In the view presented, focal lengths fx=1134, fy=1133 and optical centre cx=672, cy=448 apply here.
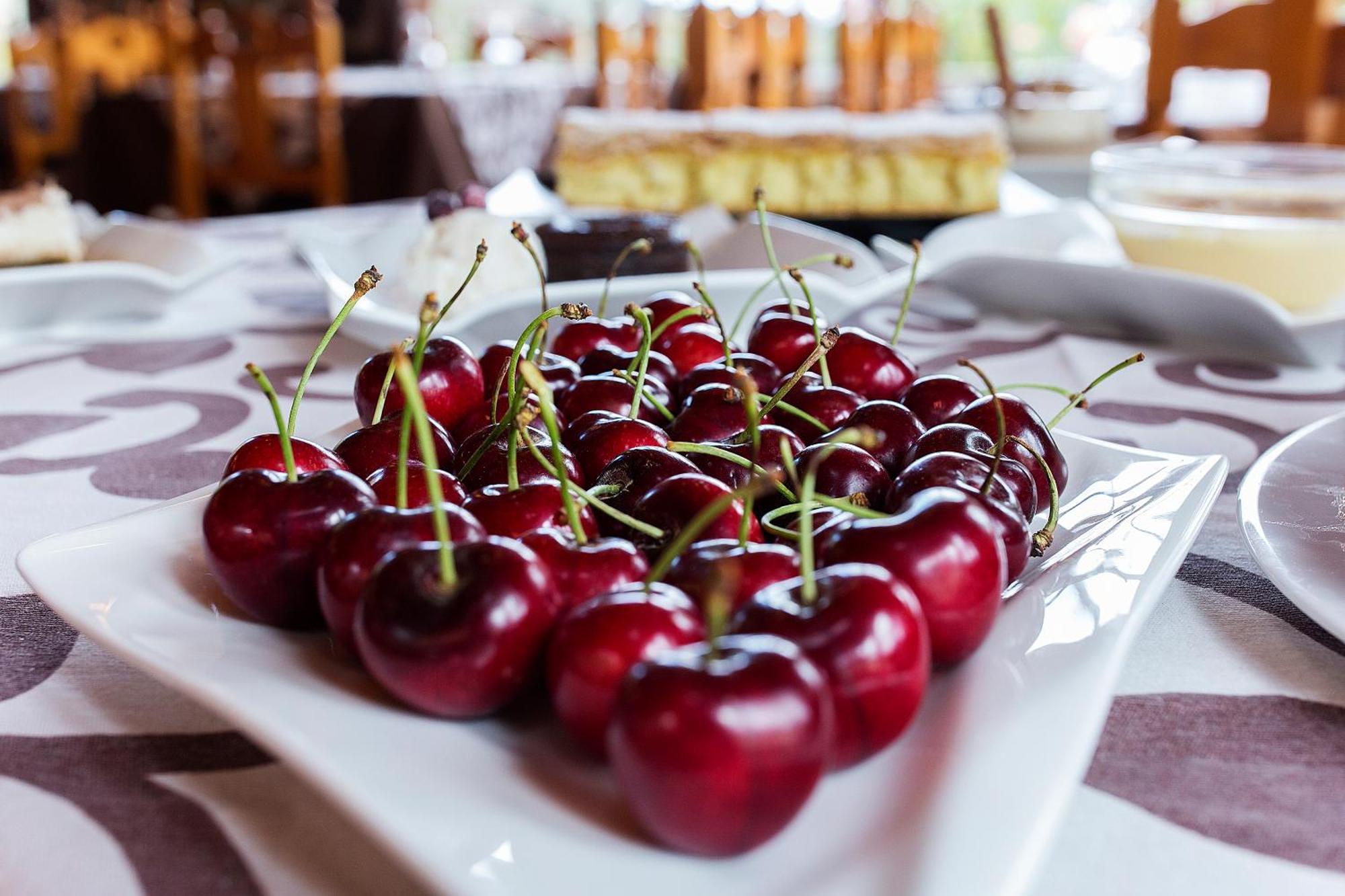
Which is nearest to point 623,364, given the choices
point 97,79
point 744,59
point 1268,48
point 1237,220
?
point 1237,220

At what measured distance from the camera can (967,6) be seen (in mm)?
5656

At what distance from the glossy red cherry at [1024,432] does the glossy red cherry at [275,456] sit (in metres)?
0.23

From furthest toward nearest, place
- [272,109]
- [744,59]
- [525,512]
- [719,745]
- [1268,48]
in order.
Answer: [272,109] < [744,59] < [1268,48] < [525,512] < [719,745]

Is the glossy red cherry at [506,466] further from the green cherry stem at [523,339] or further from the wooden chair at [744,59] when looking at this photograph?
the wooden chair at [744,59]

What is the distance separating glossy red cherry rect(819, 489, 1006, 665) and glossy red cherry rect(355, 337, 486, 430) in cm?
20

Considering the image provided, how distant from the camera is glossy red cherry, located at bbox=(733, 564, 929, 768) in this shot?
26cm

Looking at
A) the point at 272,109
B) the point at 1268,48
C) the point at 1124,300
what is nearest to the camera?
the point at 1124,300

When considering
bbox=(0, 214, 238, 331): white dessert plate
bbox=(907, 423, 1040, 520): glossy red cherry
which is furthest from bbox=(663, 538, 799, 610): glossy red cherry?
bbox=(0, 214, 238, 331): white dessert plate

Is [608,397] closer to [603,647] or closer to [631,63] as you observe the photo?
[603,647]

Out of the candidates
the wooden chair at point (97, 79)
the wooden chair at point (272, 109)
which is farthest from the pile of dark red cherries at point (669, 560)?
the wooden chair at point (97, 79)

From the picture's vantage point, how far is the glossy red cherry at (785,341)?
511 mm

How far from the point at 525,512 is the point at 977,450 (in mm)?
160

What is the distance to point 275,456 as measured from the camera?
14.9 inches

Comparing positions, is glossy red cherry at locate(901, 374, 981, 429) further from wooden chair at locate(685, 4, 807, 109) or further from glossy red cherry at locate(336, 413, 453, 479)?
wooden chair at locate(685, 4, 807, 109)
